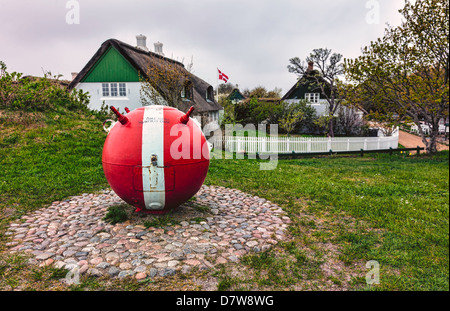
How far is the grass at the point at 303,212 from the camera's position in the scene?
12.3 feet

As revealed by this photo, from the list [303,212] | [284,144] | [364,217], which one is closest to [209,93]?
[284,144]

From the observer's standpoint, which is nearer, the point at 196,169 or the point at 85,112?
the point at 196,169

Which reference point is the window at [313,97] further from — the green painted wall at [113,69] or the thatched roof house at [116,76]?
the green painted wall at [113,69]

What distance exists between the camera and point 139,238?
4828 millimetres

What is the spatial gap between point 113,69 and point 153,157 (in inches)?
710

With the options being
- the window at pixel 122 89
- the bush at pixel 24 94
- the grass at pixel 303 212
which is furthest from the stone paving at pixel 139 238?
the window at pixel 122 89

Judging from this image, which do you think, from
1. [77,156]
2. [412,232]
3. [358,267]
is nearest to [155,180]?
[358,267]

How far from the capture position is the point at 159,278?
3768 mm

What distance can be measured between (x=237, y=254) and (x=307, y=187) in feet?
15.1

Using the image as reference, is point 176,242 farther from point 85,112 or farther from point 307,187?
point 85,112

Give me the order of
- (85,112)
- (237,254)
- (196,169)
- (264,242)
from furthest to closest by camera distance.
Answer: (85,112)
(196,169)
(264,242)
(237,254)

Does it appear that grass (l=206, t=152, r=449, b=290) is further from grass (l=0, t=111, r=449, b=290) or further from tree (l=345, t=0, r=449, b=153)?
tree (l=345, t=0, r=449, b=153)

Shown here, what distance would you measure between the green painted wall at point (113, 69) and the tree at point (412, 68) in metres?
14.1

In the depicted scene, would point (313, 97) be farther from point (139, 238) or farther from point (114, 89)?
point (139, 238)
